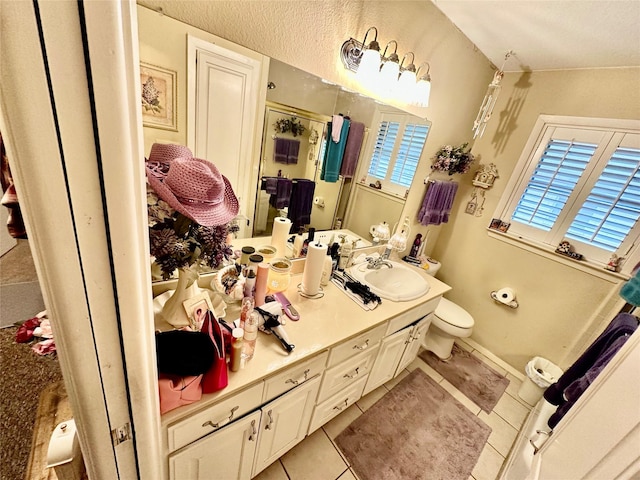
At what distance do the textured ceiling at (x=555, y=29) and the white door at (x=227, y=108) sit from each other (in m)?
1.20

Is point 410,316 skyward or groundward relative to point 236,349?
groundward

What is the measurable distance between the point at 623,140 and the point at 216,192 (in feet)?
8.35

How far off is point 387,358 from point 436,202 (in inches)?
52.2

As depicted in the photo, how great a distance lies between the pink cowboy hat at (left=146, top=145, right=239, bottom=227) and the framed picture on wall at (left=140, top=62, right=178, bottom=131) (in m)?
0.23

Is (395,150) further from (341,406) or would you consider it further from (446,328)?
(341,406)

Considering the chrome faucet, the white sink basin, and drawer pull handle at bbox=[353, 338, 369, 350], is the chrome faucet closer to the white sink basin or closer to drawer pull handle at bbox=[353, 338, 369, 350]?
the white sink basin

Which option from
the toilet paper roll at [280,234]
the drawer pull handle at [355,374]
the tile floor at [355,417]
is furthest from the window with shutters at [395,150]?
the tile floor at [355,417]

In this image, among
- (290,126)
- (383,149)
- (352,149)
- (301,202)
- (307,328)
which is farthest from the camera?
(383,149)

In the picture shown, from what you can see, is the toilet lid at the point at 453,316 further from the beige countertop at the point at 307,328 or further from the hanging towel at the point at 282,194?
the hanging towel at the point at 282,194

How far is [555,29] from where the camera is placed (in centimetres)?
132

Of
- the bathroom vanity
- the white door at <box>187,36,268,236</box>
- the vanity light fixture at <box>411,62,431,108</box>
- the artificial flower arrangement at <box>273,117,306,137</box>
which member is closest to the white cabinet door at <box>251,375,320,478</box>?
the bathroom vanity

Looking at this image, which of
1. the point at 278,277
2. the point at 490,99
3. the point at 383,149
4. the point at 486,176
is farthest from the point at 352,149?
the point at 486,176

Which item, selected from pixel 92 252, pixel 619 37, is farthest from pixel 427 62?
pixel 92 252

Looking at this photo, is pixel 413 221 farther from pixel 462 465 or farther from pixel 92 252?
pixel 92 252
